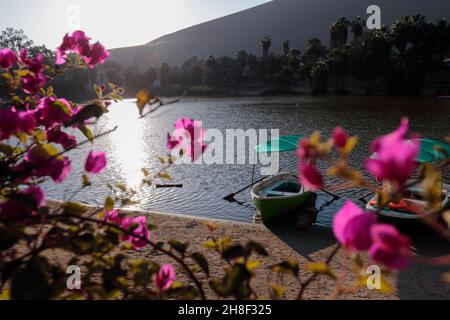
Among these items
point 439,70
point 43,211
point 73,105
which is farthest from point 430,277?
point 439,70

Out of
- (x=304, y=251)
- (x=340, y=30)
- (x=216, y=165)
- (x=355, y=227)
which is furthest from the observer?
(x=340, y=30)

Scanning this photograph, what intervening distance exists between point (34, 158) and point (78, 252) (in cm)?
45

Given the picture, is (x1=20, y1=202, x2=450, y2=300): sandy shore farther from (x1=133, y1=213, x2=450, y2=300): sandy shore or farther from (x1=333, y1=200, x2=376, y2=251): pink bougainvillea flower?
(x1=333, y1=200, x2=376, y2=251): pink bougainvillea flower

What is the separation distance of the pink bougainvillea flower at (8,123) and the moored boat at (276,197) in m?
11.2

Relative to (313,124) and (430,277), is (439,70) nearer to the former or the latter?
(313,124)

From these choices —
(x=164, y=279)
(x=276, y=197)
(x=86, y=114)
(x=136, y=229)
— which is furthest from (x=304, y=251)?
(x=86, y=114)

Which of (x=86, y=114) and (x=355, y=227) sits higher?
(x=86, y=114)

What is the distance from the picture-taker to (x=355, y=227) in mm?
1079

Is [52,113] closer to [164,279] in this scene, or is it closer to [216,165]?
[164,279]

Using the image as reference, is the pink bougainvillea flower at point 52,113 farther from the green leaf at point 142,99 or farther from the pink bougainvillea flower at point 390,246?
the pink bougainvillea flower at point 390,246

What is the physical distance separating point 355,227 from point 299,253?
29.7 ft

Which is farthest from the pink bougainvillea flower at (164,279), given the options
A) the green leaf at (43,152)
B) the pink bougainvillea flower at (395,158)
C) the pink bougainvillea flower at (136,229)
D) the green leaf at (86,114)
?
the pink bougainvillea flower at (395,158)

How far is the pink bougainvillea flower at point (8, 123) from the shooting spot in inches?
64.6

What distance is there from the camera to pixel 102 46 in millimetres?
2547
